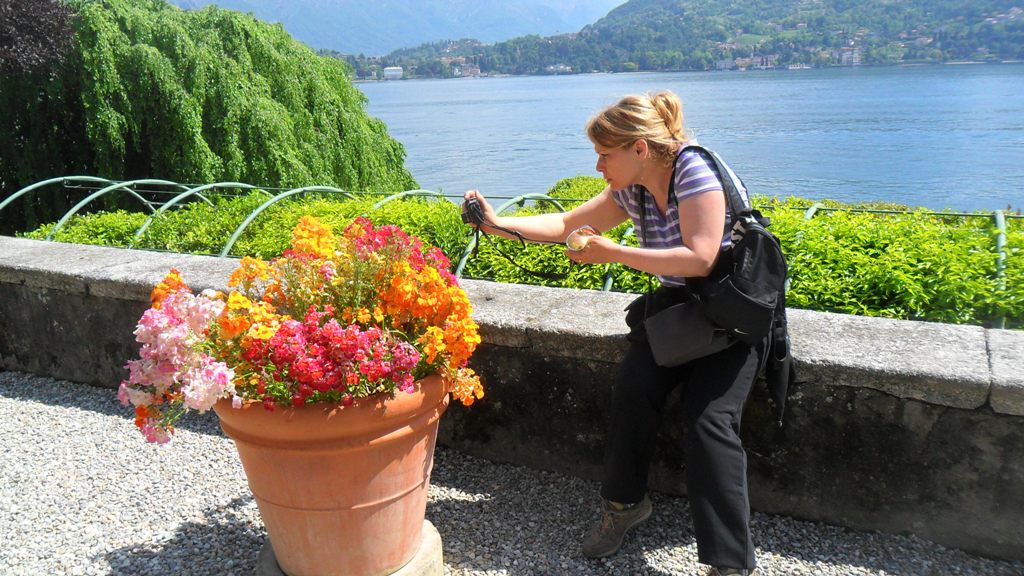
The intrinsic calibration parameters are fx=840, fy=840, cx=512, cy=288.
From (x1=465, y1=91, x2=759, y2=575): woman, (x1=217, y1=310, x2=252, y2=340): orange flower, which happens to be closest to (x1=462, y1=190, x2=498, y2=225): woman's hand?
(x1=465, y1=91, x2=759, y2=575): woman

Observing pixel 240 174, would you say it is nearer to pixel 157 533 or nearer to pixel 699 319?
pixel 157 533

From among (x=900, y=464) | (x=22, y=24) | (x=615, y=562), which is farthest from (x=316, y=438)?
(x=22, y=24)

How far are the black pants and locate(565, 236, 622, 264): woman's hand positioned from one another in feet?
1.49

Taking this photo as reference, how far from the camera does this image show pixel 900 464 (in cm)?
301

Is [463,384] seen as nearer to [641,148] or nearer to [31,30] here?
[641,148]

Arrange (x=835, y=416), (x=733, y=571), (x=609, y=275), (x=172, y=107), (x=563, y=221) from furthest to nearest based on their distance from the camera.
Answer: (x=172, y=107), (x=609, y=275), (x=563, y=221), (x=835, y=416), (x=733, y=571)

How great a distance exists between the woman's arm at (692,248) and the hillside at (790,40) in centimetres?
10949

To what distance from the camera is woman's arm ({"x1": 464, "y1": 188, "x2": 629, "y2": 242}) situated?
322 cm

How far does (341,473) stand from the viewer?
2590 millimetres

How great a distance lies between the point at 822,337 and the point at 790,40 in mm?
125829

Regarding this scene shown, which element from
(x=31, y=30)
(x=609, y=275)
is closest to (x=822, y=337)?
(x=609, y=275)

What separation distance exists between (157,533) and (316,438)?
126cm

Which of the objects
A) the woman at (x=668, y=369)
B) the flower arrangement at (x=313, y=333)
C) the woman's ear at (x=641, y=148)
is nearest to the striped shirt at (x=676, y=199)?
the woman at (x=668, y=369)

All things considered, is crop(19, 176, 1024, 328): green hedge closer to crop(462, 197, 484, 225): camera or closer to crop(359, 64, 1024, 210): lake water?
crop(462, 197, 484, 225): camera
